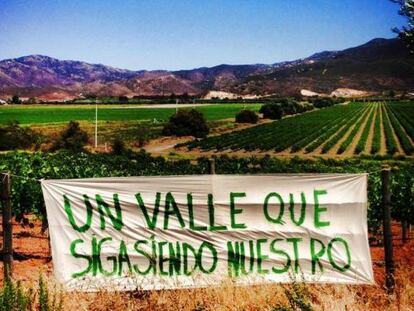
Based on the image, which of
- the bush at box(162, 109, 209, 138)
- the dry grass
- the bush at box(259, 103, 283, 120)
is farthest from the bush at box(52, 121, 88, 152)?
the bush at box(259, 103, 283, 120)

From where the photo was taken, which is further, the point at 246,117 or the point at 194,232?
the point at 246,117

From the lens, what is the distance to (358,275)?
5.78 m

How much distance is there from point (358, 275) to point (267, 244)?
3.74 feet

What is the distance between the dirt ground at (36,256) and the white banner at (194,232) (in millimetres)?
1613

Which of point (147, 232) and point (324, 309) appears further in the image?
point (147, 232)

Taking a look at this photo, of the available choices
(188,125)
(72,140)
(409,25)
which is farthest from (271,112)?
(409,25)

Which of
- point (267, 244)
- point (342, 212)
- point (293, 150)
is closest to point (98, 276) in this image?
point (267, 244)

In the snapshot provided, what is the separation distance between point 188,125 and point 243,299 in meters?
61.9

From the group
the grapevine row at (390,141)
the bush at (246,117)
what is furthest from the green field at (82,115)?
the grapevine row at (390,141)

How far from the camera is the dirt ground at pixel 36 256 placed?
792cm

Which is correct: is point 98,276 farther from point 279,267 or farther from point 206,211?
point 279,267

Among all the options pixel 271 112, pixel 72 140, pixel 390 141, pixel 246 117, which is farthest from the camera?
pixel 271 112

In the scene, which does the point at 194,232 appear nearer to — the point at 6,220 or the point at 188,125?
the point at 6,220

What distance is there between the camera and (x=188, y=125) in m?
66.9
